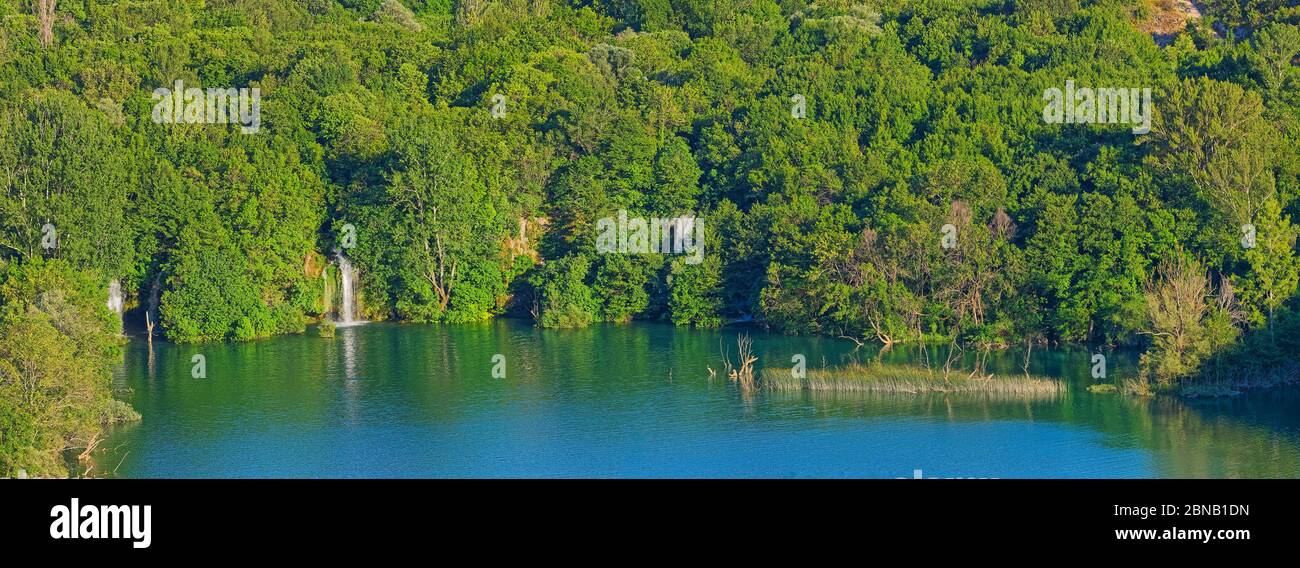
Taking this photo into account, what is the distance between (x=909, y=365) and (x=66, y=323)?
90.7 ft

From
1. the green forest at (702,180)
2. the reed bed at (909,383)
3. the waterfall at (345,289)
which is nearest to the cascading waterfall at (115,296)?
the green forest at (702,180)

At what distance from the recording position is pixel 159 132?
76062 millimetres

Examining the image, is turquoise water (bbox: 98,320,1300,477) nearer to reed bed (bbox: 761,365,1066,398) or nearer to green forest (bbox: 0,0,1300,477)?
reed bed (bbox: 761,365,1066,398)

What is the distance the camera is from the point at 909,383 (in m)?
56.1

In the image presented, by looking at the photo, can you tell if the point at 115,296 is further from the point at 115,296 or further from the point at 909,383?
the point at 909,383

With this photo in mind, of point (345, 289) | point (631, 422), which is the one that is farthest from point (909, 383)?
point (345, 289)

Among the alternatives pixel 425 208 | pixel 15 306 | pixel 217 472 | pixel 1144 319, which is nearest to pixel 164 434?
pixel 217 472

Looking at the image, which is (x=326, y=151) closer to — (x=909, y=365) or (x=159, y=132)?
(x=159, y=132)

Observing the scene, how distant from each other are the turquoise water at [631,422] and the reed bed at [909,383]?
62cm

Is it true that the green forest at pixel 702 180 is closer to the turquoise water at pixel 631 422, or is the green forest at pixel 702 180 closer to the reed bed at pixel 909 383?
the turquoise water at pixel 631 422

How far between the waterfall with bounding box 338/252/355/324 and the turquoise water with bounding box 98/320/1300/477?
803 cm

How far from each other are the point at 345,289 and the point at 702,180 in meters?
16.3

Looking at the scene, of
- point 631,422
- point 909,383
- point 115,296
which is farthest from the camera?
point 115,296

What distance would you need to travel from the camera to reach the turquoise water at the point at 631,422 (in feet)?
156
